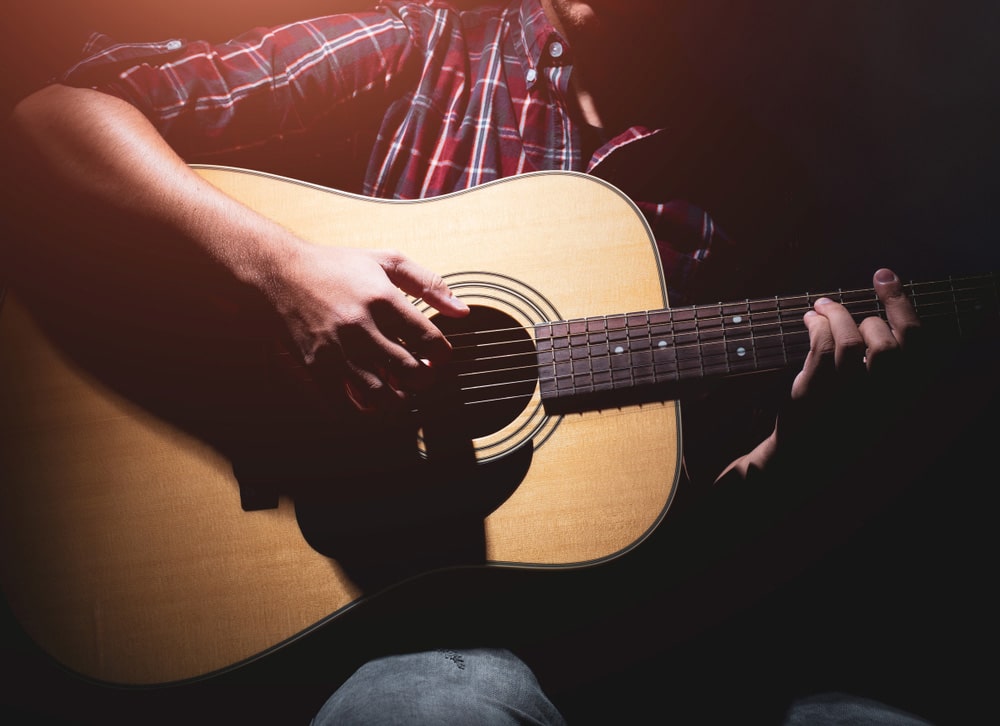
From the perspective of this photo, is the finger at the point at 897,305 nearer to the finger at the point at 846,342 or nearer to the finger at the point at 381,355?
the finger at the point at 846,342

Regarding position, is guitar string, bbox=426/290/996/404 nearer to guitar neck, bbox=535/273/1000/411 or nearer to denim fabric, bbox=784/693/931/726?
guitar neck, bbox=535/273/1000/411

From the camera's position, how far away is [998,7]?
41.2 inches

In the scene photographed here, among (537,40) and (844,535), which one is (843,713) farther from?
(537,40)

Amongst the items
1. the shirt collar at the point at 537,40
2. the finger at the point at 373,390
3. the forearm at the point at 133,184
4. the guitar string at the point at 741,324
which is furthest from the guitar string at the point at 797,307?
the shirt collar at the point at 537,40

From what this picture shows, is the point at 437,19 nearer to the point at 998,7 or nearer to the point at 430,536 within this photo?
the point at 430,536

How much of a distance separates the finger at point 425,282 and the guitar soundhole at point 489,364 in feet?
0.18

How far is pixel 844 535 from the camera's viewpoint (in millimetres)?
1117

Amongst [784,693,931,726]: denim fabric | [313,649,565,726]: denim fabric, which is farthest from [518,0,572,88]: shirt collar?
[784,693,931,726]: denim fabric

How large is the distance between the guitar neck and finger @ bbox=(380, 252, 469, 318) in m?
0.13

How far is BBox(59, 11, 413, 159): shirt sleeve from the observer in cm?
90

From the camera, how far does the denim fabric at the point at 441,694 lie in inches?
26.9

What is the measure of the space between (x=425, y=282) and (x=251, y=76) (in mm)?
556

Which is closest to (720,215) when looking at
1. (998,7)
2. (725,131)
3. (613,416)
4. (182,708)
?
(725,131)

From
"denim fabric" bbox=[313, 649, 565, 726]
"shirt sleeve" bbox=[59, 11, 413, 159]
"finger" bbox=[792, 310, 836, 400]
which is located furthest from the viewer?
"shirt sleeve" bbox=[59, 11, 413, 159]
